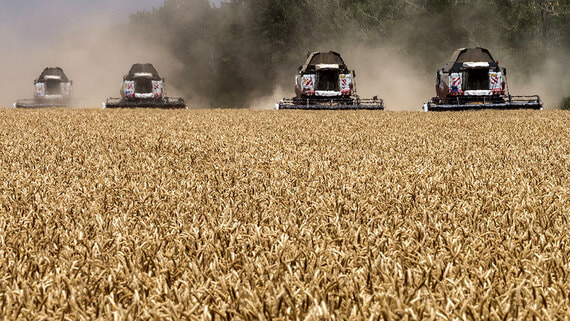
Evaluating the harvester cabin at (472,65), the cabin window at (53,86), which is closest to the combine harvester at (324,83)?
the harvester cabin at (472,65)

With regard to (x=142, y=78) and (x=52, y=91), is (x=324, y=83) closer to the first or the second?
(x=142, y=78)

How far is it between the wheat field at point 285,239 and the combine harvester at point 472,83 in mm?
17063

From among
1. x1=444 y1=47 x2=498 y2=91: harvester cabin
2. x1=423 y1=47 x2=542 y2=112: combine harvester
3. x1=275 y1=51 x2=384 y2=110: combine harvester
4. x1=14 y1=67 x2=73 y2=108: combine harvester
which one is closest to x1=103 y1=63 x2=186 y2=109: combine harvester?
x1=14 y1=67 x2=73 y2=108: combine harvester

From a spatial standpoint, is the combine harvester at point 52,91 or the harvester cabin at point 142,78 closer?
the harvester cabin at point 142,78

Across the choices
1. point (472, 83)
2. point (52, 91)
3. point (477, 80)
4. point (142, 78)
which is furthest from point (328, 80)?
point (52, 91)

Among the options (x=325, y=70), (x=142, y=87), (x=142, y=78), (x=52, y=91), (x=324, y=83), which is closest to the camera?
(x=325, y=70)

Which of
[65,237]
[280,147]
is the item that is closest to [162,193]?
[65,237]

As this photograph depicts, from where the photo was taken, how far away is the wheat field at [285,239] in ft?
6.94

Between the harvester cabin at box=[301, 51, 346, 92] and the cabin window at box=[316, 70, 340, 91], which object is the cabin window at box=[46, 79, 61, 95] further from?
the cabin window at box=[316, 70, 340, 91]

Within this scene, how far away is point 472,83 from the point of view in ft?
80.8

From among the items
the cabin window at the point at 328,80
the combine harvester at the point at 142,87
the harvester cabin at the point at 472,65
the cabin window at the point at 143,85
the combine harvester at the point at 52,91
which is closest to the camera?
the harvester cabin at the point at 472,65

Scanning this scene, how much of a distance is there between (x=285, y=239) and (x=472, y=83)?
23.4 m

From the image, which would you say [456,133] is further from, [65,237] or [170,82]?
[170,82]

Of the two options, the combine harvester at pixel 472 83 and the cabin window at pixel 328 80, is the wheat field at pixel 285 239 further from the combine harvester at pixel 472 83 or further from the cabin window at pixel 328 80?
the cabin window at pixel 328 80
